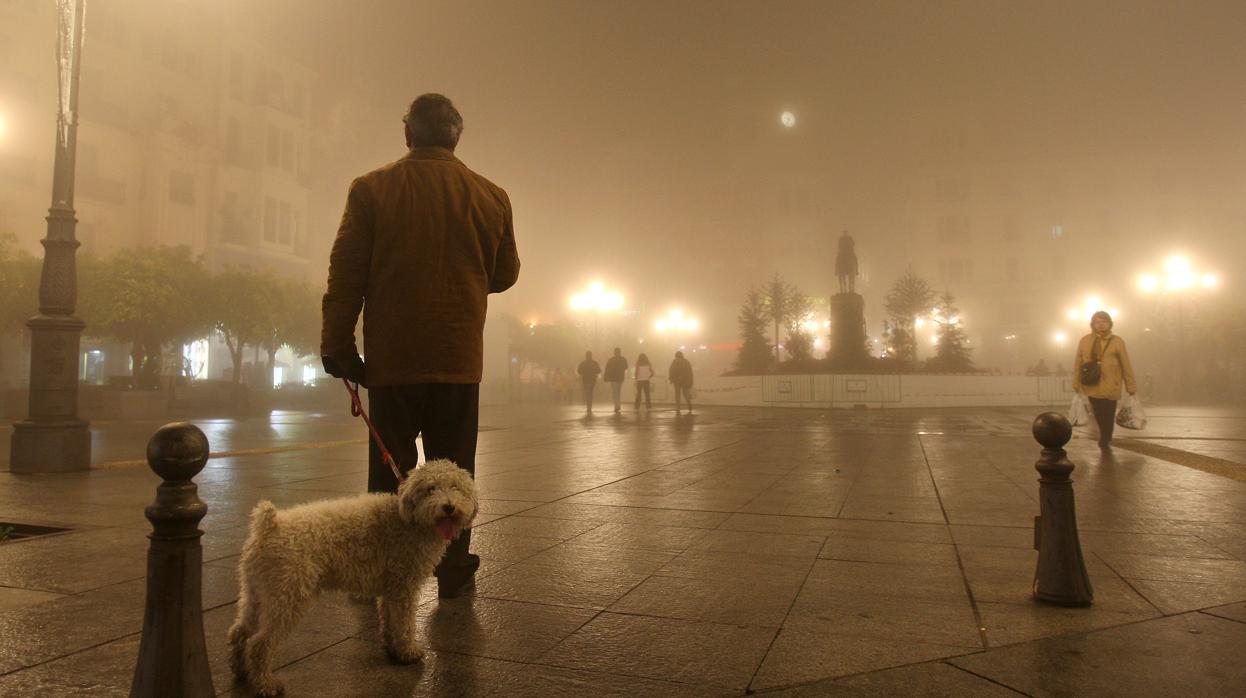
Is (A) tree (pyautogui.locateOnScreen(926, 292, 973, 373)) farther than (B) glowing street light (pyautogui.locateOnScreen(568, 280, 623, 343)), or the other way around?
(B) glowing street light (pyautogui.locateOnScreen(568, 280, 623, 343))

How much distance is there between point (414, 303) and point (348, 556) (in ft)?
3.54

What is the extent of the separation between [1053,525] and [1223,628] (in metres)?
0.67

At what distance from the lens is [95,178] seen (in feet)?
161

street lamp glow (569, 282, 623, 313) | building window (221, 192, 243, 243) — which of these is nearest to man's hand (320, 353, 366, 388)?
street lamp glow (569, 282, 623, 313)

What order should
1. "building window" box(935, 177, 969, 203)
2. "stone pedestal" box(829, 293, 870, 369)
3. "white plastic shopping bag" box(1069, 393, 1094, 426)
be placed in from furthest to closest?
"building window" box(935, 177, 969, 203) < "stone pedestal" box(829, 293, 870, 369) < "white plastic shopping bag" box(1069, 393, 1094, 426)

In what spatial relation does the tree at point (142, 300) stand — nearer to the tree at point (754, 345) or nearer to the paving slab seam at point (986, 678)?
the tree at point (754, 345)

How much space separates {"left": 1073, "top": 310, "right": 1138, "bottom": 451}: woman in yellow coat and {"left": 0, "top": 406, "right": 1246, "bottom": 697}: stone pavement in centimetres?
248

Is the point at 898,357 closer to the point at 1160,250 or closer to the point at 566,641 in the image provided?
the point at 566,641

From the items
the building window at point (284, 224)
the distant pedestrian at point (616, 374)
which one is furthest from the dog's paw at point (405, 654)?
the building window at point (284, 224)

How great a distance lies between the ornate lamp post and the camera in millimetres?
8227

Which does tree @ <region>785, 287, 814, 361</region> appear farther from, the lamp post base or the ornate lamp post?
the lamp post base

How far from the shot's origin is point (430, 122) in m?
3.60

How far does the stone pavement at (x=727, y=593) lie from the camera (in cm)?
261

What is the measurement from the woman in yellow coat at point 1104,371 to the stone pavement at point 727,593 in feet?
8.13
